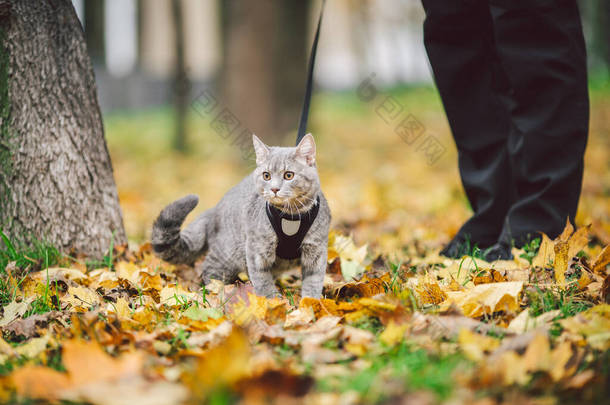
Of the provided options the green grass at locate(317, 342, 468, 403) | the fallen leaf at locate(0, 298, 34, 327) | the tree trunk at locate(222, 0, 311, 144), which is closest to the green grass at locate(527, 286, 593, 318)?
the green grass at locate(317, 342, 468, 403)

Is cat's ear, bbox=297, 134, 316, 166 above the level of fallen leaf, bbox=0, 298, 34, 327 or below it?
above

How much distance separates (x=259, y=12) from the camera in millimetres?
7520

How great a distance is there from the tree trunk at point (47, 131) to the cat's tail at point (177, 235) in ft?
1.48

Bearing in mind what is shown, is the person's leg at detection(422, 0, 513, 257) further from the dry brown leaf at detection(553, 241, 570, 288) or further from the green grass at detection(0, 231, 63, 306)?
the green grass at detection(0, 231, 63, 306)

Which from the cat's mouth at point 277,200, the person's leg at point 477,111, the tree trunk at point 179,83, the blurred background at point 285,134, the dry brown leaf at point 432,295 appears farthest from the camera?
the tree trunk at point 179,83

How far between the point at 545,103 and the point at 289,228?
1.48 m

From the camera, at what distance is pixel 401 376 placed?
1.27 meters

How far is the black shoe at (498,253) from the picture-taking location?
246 cm

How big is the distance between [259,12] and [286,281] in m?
6.04

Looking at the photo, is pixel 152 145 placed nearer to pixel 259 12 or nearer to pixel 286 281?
pixel 259 12

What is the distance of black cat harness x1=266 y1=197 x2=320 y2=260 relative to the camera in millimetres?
2141

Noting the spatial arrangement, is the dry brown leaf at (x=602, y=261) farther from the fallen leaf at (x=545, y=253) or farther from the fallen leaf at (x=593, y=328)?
the fallen leaf at (x=593, y=328)

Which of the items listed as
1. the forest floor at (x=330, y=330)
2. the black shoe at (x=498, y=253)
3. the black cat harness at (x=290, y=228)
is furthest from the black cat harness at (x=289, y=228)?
the black shoe at (x=498, y=253)

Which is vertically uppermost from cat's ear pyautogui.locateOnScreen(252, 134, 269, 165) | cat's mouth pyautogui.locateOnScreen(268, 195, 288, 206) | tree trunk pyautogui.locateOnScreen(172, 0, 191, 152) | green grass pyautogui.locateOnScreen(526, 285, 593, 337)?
tree trunk pyautogui.locateOnScreen(172, 0, 191, 152)
